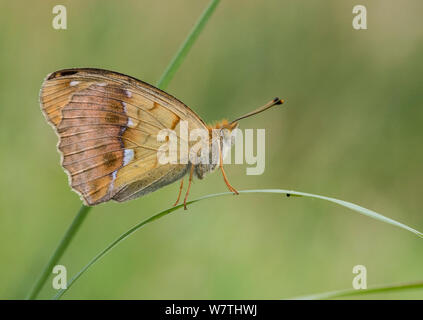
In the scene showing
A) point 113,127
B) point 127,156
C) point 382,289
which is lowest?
point 382,289

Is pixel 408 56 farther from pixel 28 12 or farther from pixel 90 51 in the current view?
pixel 28 12

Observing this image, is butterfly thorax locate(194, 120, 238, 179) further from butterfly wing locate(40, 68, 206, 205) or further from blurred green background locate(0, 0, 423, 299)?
blurred green background locate(0, 0, 423, 299)

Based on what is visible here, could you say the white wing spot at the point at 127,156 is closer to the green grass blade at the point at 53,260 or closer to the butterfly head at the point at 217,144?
the butterfly head at the point at 217,144

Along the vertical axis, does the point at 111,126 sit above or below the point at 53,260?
above

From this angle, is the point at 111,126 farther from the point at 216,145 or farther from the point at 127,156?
the point at 216,145

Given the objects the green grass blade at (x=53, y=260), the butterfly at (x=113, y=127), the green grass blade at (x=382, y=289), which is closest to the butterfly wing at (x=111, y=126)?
the butterfly at (x=113, y=127)

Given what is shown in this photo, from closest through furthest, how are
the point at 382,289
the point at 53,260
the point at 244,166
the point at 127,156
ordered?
the point at 382,289 < the point at 53,260 < the point at 127,156 < the point at 244,166

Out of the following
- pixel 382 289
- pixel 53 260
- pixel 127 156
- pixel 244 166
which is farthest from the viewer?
pixel 244 166

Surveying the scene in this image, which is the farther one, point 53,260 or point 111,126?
point 111,126

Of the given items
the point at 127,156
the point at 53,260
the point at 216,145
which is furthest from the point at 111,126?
the point at 53,260
